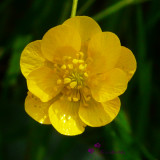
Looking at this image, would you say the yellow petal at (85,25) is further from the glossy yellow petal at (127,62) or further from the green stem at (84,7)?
the green stem at (84,7)

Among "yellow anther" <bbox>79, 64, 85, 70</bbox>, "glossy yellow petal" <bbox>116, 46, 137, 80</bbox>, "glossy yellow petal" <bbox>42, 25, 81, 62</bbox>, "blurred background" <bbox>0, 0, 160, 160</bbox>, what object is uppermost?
"glossy yellow petal" <bbox>42, 25, 81, 62</bbox>

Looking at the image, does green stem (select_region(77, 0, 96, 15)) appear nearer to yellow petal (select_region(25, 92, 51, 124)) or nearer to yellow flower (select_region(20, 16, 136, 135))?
yellow flower (select_region(20, 16, 136, 135))

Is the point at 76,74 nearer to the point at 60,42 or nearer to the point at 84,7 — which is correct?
the point at 60,42

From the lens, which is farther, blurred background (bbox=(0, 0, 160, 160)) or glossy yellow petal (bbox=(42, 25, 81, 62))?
blurred background (bbox=(0, 0, 160, 160))

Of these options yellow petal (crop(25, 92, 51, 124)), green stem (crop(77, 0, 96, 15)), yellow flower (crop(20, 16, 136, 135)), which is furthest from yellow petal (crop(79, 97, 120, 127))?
green stem (crop(77, 0, 96, 15))

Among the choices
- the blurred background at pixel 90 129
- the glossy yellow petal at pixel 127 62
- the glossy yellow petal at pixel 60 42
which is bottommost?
the blurred background at pixel 90 129

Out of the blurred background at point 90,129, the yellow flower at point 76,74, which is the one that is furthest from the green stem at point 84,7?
the yellow flower at point 76,74

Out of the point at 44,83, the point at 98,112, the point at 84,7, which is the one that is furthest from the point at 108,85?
the point at 84,7

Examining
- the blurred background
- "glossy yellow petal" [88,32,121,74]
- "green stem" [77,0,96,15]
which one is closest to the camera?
"glossy yellow petal" [88,32,121,74]
